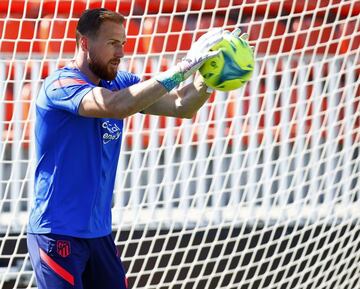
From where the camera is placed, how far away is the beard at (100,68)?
11.3 feet

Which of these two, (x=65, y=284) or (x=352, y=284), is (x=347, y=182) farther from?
(x=65, y=284)

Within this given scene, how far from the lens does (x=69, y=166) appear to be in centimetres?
342


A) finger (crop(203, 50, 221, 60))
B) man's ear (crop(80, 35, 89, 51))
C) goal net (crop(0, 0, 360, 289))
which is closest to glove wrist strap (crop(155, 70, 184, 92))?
finger (crop(203, 50, 221, 60))

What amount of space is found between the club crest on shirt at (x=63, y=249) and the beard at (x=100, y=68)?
0.58m

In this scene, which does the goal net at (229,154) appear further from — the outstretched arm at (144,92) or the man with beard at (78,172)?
the outstretched arm at (144,92)

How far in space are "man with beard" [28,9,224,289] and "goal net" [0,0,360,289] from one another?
1.35m

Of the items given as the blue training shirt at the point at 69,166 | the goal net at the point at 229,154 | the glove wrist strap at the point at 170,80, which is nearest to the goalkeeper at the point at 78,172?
the blue training shirt at the point at 69,166

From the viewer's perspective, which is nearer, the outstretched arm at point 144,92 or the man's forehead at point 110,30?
the outstretched arm at point 144,92

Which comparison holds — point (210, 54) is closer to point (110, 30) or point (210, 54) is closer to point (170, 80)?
point (170, 80)

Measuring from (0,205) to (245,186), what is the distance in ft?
3.96

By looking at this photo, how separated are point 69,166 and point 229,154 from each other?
6.10ft

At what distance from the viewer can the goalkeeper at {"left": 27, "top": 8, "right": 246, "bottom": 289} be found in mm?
3418

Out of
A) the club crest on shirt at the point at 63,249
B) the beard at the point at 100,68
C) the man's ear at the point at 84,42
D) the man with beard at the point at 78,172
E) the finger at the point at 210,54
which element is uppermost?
the finger at the point at 210,54

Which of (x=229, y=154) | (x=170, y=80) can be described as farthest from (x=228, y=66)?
(x=229, y=154)
